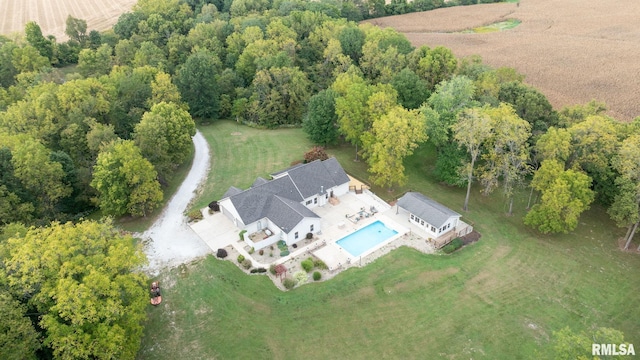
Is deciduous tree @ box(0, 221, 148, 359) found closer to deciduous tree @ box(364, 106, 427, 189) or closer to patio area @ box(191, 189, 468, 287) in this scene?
patio area @ box(191, 189, 468, 287)

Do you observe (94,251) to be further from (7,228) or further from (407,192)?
(407,192)

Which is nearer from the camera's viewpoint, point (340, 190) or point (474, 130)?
point (474, 130)

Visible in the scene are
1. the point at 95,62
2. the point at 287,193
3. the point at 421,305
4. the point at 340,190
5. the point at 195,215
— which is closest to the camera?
the point at 421,305

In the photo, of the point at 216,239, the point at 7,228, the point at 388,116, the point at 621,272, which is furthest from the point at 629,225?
the point at 7,228

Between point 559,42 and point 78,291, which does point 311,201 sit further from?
point 559,42

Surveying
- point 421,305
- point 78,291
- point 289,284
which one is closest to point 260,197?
point 289,284

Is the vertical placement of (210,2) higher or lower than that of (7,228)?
higher

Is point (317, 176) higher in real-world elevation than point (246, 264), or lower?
higher
